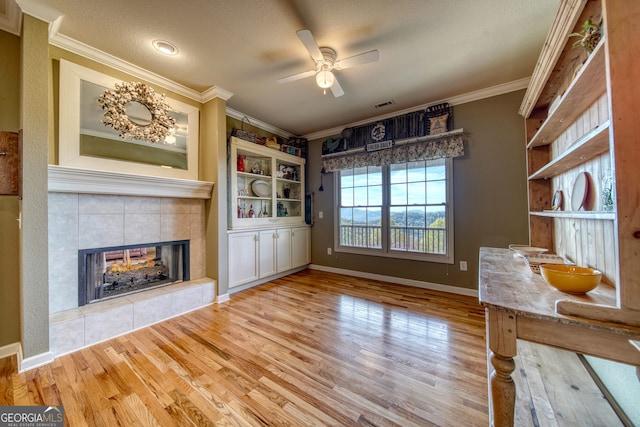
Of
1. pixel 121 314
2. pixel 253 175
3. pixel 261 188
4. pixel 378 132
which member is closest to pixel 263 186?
pixel 261 188

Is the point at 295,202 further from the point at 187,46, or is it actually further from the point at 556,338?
the point at 556,338

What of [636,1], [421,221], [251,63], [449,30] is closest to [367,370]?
[636,1]

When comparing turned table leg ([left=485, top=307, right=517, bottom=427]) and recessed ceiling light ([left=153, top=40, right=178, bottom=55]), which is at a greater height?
recessed ceiling light ([left=153, top=40, right=178, bottom=55])

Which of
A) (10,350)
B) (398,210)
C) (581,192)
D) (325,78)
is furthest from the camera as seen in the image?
(398,210)

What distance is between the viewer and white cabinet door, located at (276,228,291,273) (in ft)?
12.9

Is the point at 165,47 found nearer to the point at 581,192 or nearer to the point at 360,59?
the point at 360,59

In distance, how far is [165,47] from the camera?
2160mm

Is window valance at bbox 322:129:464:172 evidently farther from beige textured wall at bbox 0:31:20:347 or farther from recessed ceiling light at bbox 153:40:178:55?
beige textured wall at bbox 0:31:20:347

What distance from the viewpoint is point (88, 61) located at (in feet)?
7.24

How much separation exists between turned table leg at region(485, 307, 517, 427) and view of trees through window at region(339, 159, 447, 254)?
8.32 feet

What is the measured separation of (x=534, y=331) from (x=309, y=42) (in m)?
2.14

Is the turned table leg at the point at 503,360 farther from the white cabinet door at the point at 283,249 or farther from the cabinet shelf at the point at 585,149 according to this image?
the white cabinet door at the point at 283,249

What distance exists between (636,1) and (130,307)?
3.62 meters

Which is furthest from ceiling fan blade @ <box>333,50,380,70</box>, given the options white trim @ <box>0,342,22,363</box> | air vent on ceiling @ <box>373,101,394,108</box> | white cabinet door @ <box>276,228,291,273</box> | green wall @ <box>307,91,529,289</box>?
white trim @ <box>0,342,22,363</box>
